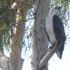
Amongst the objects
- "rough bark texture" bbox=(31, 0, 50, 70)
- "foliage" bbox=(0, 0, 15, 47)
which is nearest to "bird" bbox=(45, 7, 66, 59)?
"rough bark texture" bbox=(31, 0, 50, 70)

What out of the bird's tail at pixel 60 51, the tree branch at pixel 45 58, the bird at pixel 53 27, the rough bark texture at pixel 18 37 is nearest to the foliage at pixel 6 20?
the rough bark texture at pixel 18 37

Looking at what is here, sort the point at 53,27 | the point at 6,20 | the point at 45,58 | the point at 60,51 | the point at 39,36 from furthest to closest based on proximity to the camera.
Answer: the point at 6,20, the point at 53,27, the point at 60,51, the point at 39,36, the point at 45,58

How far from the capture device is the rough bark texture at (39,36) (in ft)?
10.8

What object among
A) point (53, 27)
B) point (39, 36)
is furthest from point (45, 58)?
point (53, 27)

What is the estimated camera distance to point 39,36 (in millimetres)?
3465

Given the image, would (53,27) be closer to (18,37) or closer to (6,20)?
(18,37)

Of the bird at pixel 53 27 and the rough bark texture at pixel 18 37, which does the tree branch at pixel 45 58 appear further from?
the rough bark texture at pixel 18 37

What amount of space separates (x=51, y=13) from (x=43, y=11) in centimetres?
56

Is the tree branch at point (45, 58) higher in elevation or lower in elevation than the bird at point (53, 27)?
lower

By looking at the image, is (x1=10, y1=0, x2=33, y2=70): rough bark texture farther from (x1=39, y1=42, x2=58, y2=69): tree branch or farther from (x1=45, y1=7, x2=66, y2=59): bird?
(x1=39, y1=42, x2=58, y2=69): tree branch

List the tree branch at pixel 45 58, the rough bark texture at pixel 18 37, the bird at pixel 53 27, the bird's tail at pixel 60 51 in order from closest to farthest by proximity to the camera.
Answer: the tree branch at pixel 45 58, the bird's tail at pixel 60 51, the bird at pixel 53 27, the rough bark texture at pixel 18 37

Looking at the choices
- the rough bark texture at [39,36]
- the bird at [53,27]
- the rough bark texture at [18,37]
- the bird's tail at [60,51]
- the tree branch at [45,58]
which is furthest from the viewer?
the rough bark texture at [18,37]

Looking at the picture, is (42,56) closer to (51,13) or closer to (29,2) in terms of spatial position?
(51,13)

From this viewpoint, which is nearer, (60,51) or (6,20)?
(60,51)
